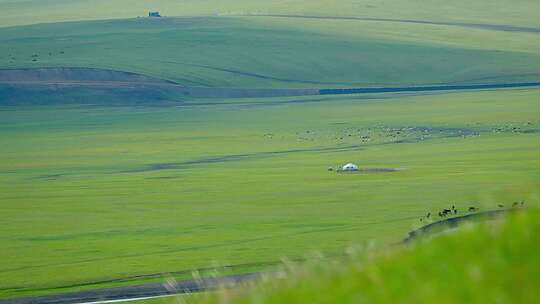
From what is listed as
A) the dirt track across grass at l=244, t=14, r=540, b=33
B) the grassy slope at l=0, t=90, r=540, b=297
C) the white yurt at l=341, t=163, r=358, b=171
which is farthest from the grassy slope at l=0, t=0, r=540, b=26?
the white yurt at l=341, t=163, r=358, b=171

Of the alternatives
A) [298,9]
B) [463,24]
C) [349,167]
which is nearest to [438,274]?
[349,167]

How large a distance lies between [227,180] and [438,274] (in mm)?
43403

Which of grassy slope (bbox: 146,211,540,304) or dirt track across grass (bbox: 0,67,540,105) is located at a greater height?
dirt track across grass (bbox: 0,67,540,105)

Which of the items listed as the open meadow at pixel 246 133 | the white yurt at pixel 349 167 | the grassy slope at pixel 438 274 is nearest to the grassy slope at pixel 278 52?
the open meadow at pixel 246 133

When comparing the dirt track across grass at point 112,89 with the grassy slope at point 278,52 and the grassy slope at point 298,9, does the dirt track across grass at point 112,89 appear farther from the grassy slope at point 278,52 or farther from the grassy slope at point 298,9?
the grassy slope at point 298,9

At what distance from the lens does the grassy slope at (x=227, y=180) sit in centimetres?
2943

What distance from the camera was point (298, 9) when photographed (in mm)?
147875

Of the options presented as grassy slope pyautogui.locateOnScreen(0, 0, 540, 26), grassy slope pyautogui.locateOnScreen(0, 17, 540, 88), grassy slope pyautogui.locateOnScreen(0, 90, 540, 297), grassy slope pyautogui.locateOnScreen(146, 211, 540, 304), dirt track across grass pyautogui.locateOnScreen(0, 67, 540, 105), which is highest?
grassy slope pyautogui.locateOnScreen(0, 0, 540, 26)

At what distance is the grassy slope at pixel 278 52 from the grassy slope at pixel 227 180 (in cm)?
1379

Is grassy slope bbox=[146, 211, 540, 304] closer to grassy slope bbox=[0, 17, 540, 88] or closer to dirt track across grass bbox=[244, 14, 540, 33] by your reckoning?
grassy slope bbox=[0, 17, 540, 88]

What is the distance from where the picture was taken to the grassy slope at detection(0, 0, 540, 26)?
14325cm

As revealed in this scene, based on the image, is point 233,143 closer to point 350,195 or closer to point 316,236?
point 350,195

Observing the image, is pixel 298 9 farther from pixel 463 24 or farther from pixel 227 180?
pixel 227 180

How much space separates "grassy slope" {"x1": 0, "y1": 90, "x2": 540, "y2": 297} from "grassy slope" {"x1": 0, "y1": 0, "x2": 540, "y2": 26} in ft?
185
